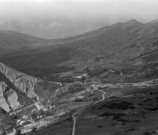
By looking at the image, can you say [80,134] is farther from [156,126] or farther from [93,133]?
[156,126]

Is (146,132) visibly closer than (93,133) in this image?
Yes

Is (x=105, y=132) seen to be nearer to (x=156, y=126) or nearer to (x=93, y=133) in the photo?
(x=93, y=133)

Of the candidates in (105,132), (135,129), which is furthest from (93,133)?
(135,129)

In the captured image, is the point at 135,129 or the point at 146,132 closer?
the point at 146,132

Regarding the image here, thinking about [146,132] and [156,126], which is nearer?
[146,132]

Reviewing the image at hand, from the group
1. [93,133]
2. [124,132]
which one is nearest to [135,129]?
[124,132]

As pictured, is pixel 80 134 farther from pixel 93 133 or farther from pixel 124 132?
pixel 124 132
